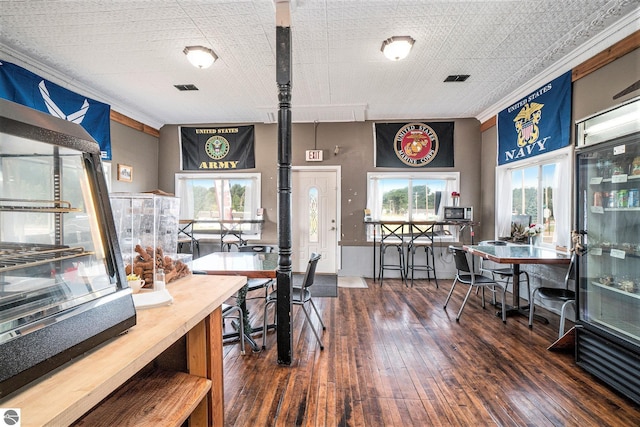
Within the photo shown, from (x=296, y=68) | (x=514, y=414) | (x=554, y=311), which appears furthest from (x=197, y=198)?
(x=554, y=311)

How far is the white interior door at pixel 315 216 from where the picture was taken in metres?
5.30

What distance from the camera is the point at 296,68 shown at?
10.7 feet

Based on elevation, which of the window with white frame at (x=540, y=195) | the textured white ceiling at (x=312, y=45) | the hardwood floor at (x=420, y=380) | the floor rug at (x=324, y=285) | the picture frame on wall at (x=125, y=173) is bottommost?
the hardwood floor at (x=420, y=380)

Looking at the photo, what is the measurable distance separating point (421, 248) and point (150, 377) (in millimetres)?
4735

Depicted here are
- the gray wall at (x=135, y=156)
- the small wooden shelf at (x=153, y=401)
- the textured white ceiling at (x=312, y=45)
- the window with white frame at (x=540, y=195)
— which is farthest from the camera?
the gray wall at (x=135, y=156)

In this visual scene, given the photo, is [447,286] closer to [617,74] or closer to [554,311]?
[554,311]

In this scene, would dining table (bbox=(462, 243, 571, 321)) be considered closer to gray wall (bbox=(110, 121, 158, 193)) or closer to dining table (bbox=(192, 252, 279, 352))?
dining table (bbox=(192, 252, 279, 352))

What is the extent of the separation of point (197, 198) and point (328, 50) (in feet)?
12.6

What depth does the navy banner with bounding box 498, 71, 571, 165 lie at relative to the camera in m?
3.20

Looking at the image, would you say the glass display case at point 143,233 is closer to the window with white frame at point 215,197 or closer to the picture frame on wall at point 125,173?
the picture frame on wall at point 125,173

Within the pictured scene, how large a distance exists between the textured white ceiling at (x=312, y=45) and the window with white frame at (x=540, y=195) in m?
1.04

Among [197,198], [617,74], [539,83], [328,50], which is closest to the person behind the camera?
[617,74]

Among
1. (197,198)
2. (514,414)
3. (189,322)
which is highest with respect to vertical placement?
(197,198)

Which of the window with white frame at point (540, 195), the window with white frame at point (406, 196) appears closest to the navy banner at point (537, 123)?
the window with white frame at point (540, 195)
